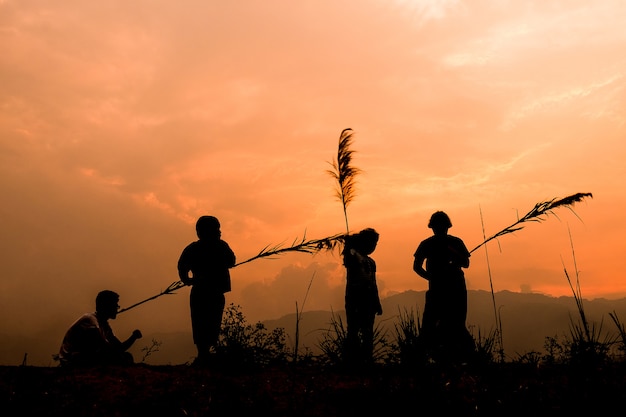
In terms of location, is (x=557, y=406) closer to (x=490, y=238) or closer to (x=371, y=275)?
(x=490, y=238)

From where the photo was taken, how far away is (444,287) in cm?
623

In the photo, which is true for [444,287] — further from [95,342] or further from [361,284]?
[95,342]

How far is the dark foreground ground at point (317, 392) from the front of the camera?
3539mm

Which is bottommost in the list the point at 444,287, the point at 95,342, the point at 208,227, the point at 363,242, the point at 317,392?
the point at 317,392

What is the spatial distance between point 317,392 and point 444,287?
8.45 ft

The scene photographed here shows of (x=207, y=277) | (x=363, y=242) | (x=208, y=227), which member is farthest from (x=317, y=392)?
(x=363, y=242)

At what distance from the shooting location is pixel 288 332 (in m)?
6.14

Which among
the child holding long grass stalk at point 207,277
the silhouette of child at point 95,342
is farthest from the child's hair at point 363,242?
the silhouette of child at point 95,342

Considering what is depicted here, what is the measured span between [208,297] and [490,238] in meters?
3.44

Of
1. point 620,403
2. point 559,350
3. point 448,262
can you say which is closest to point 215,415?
point 620,403

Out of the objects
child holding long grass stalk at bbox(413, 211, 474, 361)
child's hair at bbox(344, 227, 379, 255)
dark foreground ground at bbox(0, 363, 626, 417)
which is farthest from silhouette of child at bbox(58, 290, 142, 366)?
child holding long grass stalk at bbox(413, 211, 474, 361)

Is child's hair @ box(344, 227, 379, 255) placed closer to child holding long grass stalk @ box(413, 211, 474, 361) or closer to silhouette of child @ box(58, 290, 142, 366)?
child holding long grass stalk @ box(413, 211, 474, 361)

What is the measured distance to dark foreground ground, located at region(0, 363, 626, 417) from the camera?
3.54m

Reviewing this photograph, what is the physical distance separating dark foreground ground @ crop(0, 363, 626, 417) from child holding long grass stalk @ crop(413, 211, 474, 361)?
96 cm
